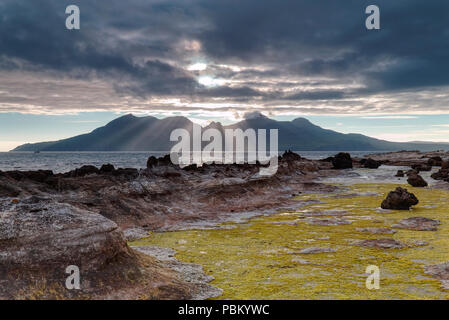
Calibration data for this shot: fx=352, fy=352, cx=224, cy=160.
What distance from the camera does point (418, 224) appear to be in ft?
62.1

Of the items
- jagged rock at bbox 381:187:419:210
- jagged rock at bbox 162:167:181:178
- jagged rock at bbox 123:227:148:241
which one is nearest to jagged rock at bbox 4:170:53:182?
jagged rock at bbox 162:167:181:178

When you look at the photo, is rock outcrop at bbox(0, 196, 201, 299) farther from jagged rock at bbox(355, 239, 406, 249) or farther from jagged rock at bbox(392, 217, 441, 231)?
jagged rock at bbox(392, 217, 441, 231)

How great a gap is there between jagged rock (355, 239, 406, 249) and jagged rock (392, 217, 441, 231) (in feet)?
11.8

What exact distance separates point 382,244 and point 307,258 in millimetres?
3926

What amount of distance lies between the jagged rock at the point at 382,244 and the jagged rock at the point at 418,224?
3.61 meters

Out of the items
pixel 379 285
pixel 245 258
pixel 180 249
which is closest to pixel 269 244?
pixel 245 258

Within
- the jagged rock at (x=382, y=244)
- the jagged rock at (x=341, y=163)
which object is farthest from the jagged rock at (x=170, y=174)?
the jagged rock at (x=341, y=163)

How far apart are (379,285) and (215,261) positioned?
571 centimetres

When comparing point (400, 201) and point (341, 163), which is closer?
point (400, 201)

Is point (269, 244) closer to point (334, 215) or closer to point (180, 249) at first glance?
point (180, 249)

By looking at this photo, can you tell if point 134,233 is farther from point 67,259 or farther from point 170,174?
point 170,174

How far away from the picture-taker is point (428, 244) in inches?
587

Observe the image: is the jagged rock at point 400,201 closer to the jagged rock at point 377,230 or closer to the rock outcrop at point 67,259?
the jagged rock at point 377,230

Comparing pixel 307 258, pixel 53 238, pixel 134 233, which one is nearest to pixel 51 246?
pixel 53 238
